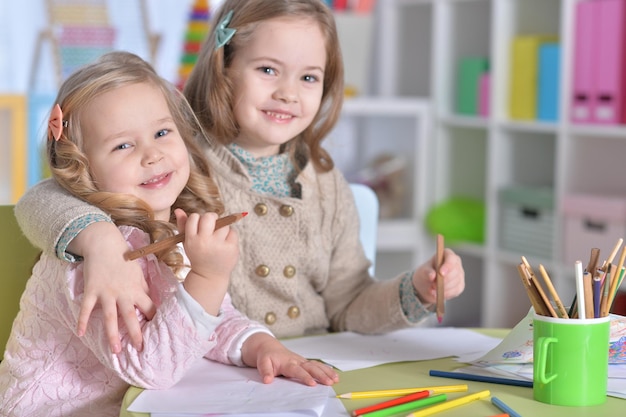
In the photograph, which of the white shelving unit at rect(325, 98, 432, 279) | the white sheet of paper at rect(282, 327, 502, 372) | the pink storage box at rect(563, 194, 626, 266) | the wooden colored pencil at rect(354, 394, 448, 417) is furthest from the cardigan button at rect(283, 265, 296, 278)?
the white shelving unit at rect(325, 98, 432, 279)

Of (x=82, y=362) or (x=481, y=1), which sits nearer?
(x=82, y=362)

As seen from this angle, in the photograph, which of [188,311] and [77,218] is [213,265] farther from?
[77,218]

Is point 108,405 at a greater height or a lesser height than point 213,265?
lesser

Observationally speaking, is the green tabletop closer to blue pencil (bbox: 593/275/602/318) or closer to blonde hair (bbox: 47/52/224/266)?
blue pencil (bbox: 593/275/602/318)

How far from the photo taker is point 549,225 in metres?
2.88

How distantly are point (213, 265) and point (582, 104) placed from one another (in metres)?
1.90

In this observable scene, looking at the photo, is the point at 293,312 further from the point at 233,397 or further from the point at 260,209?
the point at 233,397

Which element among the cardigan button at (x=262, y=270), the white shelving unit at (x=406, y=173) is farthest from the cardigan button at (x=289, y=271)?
the white shelving unit at (x=406, y=173)

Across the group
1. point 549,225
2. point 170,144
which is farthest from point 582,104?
point 170,144

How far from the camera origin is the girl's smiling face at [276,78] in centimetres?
143

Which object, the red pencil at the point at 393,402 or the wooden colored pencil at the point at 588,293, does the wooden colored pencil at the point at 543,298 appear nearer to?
the wooden colored pencil at the point at 588,293

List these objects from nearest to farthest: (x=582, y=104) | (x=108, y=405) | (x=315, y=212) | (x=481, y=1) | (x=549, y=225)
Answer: (x=108, y=405) < (x=315, y=212) < (x=582, y=104) < (x=549, y=225) < (x=481, y=1)

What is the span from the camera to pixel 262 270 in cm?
145

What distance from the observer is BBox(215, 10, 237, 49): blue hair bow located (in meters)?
1.43
